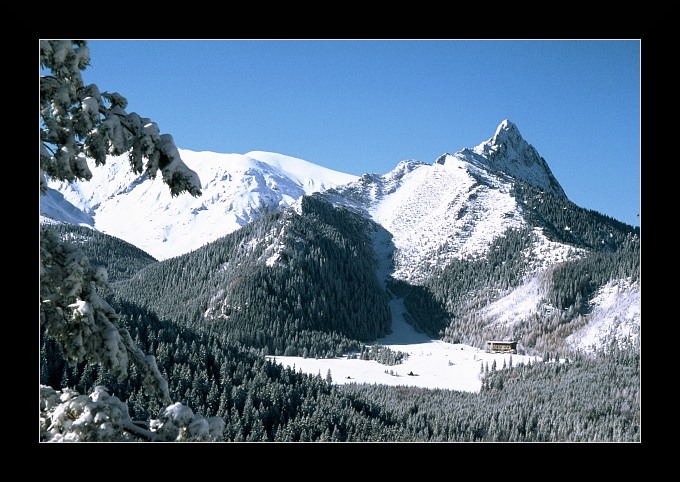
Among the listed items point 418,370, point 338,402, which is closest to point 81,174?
point 338,402

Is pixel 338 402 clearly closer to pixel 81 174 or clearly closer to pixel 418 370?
pixel 418 370

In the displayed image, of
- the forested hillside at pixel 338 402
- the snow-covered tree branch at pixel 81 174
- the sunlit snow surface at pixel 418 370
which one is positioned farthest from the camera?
the sunlit snow surface at pixel 418 370

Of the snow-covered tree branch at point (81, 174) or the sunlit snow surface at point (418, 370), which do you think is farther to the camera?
the sunlit snow surface at point (418, 370)

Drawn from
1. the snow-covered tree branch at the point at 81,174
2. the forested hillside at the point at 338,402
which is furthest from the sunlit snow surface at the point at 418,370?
the snow-covered tree branch at the point at 81,174

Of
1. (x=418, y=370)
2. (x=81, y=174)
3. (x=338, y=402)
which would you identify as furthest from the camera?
(x=418, y=370)

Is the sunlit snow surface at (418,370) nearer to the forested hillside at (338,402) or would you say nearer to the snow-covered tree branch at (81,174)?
the forested hillside at (338,402)

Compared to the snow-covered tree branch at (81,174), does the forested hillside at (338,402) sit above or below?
below

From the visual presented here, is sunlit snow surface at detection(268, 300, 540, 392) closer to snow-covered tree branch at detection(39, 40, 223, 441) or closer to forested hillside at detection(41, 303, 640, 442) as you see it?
forested hillside at detection(41, 303, 640, 442)

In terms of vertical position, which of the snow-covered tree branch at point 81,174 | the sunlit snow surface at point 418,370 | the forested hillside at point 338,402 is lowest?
the sunlit snow surface at point 418,370

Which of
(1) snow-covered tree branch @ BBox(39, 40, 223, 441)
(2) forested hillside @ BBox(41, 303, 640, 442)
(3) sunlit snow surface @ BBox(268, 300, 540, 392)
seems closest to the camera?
(1) snow-covered tree branch @ BBox(39, 40, 223, 441)

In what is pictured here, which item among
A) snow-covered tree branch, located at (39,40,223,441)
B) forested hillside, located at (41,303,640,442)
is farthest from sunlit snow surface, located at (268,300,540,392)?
snow-covered tree branch, located at (39,40,223,441)
